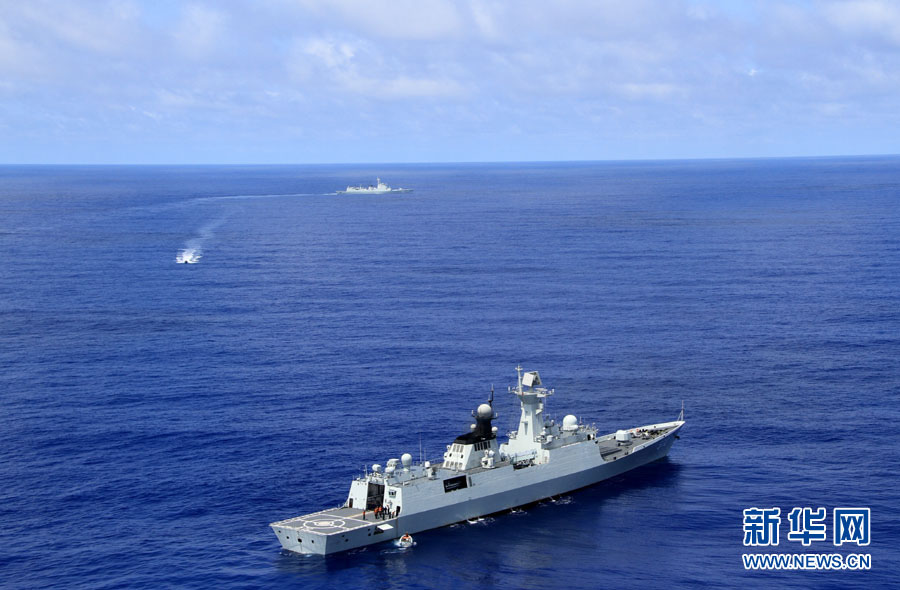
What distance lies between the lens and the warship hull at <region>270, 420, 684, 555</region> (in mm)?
79438

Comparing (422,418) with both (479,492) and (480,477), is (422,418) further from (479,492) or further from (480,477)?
(479,492)

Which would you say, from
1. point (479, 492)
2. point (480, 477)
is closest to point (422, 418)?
point (480, 477)

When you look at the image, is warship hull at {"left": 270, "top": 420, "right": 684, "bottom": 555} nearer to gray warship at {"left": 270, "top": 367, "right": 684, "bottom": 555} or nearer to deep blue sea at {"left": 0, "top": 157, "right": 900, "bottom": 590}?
gray warship at {"left": 270, "top": 367, "right": 684, "bottom": 555}

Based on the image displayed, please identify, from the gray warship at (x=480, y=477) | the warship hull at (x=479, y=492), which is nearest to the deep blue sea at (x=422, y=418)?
the warship hull at (x=479, y=492)

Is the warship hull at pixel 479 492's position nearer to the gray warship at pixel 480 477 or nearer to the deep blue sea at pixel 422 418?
the gray warship at pixel 480 477

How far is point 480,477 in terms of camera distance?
88250 mm

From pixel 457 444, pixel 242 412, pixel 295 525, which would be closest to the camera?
pixel 295 525

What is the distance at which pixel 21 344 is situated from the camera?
145375 mm

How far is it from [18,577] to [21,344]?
79.8 m

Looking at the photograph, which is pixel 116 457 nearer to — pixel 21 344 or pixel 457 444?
pixel 457 444

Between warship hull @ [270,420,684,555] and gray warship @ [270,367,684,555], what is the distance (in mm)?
83

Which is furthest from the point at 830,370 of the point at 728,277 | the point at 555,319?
the point at 728,277

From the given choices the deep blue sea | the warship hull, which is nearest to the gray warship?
the warship hull

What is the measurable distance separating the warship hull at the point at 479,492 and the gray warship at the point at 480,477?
8 centimetres
